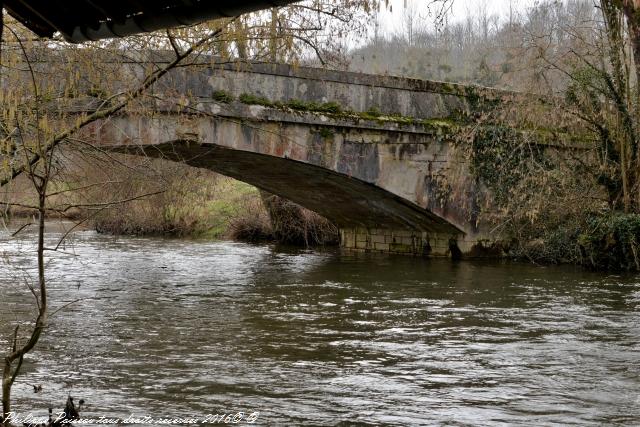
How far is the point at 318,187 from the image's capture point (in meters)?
15.4

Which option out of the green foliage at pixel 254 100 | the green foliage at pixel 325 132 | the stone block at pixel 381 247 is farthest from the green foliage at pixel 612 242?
the green foliage at pixel 254 100

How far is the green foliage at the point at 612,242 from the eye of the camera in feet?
42.5

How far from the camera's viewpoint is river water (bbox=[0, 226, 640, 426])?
214 inches

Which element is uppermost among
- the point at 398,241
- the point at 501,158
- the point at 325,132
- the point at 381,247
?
the point at 325,132

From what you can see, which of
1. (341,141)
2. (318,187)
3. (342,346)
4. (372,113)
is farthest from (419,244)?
(342,346)

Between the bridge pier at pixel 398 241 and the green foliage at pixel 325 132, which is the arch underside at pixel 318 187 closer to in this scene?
the bridge pier at pixel 398 241

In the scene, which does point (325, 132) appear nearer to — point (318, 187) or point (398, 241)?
point (318, 187)

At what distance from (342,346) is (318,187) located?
8057mm

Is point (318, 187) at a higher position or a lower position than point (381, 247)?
higher

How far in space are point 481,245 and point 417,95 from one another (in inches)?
116

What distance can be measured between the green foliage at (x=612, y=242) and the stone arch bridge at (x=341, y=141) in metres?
2.30

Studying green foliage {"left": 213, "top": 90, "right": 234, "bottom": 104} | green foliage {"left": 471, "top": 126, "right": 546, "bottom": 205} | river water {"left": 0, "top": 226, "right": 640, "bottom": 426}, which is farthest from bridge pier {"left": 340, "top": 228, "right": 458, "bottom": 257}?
green foliage {"left": 213, "top": 90, "right": 234, "bottom": 104}

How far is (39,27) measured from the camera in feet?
12.3

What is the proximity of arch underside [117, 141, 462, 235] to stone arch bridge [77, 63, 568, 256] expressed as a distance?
1.1 inches
